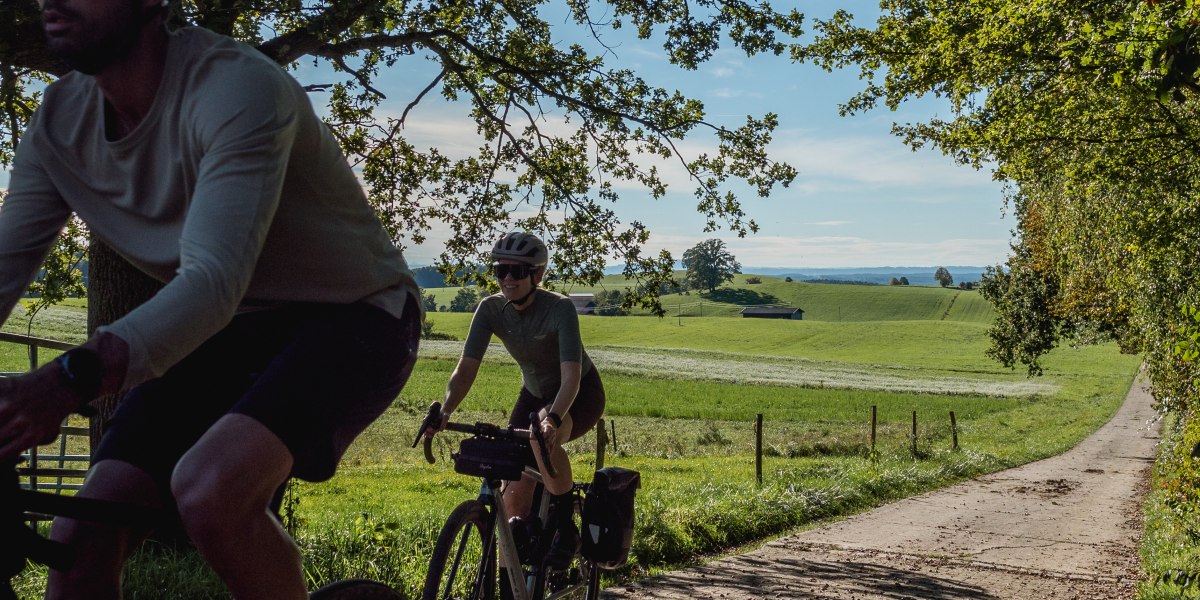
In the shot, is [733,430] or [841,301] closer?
[733,430]

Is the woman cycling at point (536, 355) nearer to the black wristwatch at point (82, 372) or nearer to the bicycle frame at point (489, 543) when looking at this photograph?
the bicycle frame at point (489, 543)

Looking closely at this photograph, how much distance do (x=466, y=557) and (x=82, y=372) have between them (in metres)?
3.39

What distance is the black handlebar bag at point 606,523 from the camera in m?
5.31

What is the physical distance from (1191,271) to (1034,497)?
3.85m

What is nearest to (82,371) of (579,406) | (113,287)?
(579,406)

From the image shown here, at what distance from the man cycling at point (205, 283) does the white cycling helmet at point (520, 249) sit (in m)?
2.75

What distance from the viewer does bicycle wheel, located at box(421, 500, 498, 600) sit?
4.52 metres

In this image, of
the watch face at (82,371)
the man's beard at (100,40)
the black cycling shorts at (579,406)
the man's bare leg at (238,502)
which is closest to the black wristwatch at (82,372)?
the watch face at (82,371)

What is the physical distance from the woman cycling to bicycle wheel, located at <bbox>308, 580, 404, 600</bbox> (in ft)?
7.31

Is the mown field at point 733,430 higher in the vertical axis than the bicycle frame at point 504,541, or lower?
lower

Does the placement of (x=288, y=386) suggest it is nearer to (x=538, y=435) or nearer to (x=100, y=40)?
(x=100, y=40)

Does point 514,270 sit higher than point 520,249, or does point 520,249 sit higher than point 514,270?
point 520,249

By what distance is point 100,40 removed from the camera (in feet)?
5.95

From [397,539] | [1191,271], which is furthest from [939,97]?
[397,539]
